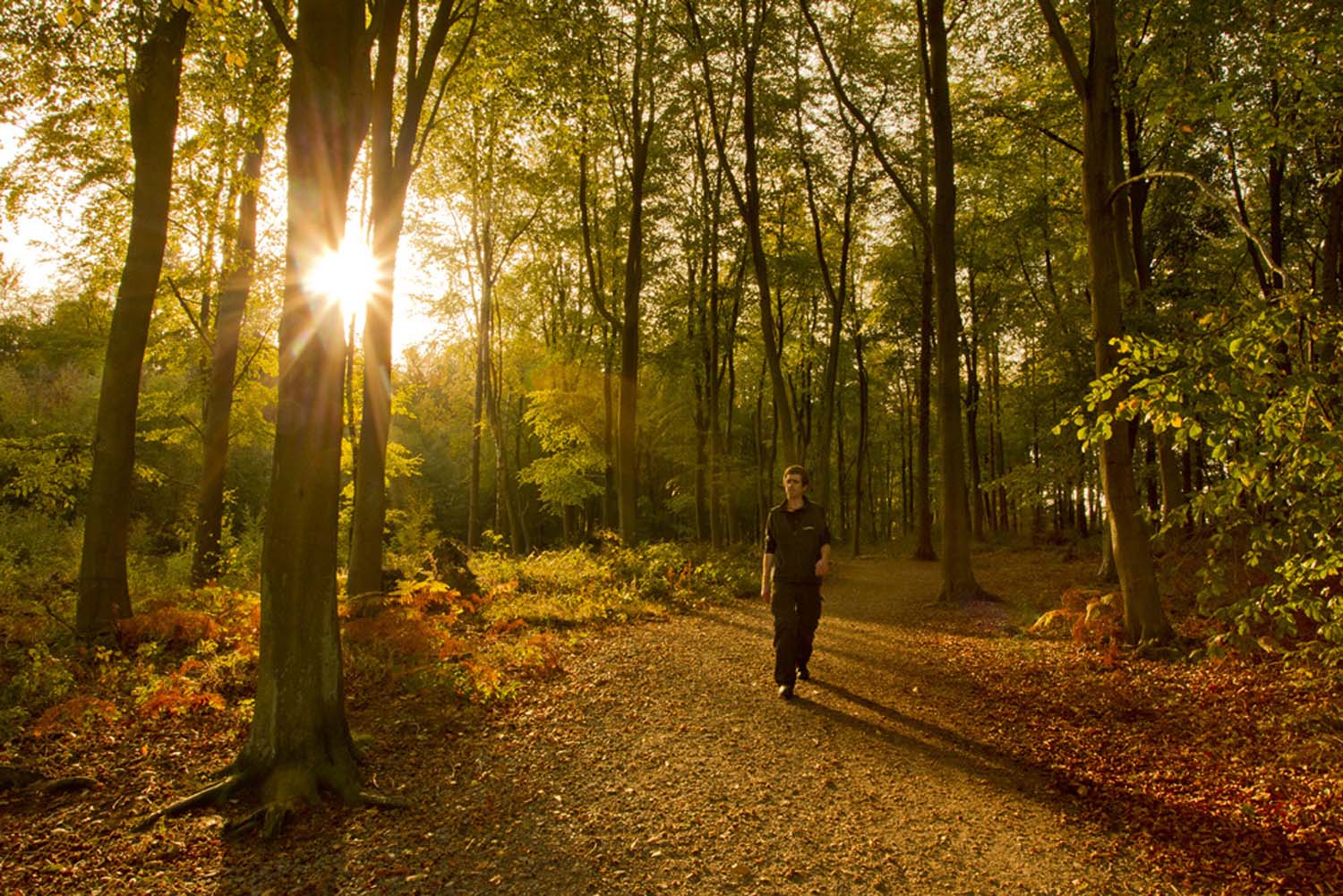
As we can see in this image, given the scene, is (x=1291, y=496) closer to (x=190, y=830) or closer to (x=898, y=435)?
(x=190, y=830)

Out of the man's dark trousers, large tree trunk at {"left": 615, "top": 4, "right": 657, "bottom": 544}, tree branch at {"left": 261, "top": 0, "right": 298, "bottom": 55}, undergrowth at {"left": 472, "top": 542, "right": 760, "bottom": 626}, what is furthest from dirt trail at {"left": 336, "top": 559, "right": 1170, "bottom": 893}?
large tree trunk at {"left": 615, "top": 4, "right": 657, "bottom": 544}

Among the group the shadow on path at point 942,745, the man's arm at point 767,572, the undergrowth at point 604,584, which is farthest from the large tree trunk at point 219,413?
the shadow on path at point 942,745

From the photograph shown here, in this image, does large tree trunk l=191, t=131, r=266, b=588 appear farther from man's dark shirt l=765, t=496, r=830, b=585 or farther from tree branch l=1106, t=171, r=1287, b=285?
tree branch l=1106, t=171, r=1287, b=285

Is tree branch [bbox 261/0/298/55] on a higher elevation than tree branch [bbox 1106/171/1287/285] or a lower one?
higher

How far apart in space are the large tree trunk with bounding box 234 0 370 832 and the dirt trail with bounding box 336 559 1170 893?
856 millimetres

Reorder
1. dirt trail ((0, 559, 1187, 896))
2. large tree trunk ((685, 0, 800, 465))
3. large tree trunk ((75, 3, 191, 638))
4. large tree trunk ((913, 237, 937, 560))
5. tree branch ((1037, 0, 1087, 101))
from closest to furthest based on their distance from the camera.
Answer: dirt trail ((0, 559, 1187, 896)), large tree trunk ((75, 3, 191, 638)), tree branch ((1037, 0, 1087, 101)), large tree trunk ((685, 0, 800, 465)), large tree trunk ((913, 237, 937, 560))

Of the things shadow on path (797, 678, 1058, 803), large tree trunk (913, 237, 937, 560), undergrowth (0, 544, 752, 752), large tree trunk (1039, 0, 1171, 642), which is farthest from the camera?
large tree trunk (913, 237, 937, 560)

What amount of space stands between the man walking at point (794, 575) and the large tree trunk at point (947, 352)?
612 centimetres

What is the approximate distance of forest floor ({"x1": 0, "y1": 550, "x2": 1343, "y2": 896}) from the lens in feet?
11.5

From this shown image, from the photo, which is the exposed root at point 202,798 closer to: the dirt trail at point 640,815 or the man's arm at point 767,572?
the dirt trail at point 640,815

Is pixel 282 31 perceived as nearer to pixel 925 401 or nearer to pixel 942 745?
pixel 942 745

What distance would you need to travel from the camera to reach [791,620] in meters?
6.55

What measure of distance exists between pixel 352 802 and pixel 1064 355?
1259 centimetres

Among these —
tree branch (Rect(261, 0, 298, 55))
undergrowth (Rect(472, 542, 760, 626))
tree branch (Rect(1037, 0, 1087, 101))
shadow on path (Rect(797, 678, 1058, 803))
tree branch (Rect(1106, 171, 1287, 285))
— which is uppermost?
tree branch (Rect(1037, 0, 1087, 101))
